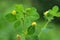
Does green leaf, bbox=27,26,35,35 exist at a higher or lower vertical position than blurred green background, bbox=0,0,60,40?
lower

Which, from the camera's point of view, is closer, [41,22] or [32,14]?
[32,14]

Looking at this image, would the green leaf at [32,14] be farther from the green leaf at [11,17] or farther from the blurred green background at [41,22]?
the blurred green background at [41,22]

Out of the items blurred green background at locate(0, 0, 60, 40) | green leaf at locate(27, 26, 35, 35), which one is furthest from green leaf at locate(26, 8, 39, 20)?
blurred green background at locate(0, 0, 60, 40)

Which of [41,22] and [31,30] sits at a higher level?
[41,22]

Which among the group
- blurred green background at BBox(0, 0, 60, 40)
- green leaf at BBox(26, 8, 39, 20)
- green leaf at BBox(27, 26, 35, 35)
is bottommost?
green leaf at BBox(27, 26, 35, 35)

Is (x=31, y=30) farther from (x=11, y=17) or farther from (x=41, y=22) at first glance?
(x=41, y=22)

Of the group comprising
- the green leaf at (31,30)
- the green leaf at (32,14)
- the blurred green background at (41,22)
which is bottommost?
the green leaf at (31,30)

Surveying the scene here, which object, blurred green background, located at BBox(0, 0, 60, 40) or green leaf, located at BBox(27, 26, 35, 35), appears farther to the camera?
blurred green background, located at BBox(0, 0, 60, 40)

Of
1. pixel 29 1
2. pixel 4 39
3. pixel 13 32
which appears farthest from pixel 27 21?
pixel 29 1

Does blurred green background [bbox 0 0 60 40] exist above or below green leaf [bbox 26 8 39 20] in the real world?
above

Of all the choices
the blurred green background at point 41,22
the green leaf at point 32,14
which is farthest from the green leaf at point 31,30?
the blurred green background at point 41,22

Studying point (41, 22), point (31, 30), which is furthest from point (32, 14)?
point (41, 22)

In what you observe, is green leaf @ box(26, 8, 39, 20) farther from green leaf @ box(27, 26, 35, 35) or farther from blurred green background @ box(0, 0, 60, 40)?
blurred green background @ box(0, 0, 60, 40)
